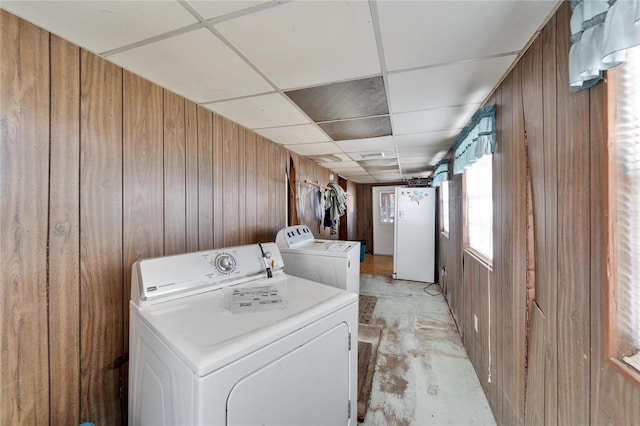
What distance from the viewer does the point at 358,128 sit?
7.81ft

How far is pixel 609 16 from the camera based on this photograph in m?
0.69

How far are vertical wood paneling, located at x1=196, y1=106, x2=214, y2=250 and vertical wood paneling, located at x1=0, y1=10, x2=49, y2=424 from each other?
835mm

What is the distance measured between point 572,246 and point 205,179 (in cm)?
210

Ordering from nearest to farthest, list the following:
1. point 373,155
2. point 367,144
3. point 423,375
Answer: point 423,375 → point 367,144 → point 373,155

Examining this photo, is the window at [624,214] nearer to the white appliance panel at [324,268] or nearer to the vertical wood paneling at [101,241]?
the white appliance panel at [324,268]

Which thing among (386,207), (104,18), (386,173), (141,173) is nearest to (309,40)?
(104,18)

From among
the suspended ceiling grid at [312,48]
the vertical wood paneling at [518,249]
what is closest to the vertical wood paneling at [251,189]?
the suspended ceiling grid at [312,48]

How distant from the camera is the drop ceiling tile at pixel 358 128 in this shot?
86.3 inches

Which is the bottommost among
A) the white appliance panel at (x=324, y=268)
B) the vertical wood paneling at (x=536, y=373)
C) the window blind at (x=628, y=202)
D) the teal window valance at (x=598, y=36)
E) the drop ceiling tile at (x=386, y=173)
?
the vertical wood paneling at (x=536, y=373)

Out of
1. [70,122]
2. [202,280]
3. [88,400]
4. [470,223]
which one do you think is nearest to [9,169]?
[70,122]

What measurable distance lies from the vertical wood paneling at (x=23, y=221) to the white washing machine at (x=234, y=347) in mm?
346

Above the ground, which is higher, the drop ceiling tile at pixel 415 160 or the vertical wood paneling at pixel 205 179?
the drop ceiling tile at pixel 415 160

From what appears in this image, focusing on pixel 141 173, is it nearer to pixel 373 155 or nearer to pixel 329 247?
pixel 329 247

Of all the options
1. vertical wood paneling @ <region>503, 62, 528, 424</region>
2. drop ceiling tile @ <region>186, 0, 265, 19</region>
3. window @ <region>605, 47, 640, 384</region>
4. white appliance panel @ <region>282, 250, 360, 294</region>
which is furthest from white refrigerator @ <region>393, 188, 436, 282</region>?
drop ceiling tile @ <region>186, 0, 265, 19</region>
